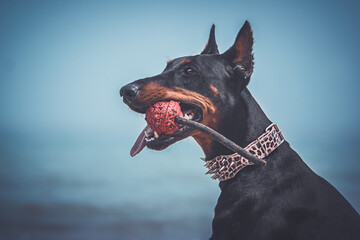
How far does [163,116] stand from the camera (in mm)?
1854

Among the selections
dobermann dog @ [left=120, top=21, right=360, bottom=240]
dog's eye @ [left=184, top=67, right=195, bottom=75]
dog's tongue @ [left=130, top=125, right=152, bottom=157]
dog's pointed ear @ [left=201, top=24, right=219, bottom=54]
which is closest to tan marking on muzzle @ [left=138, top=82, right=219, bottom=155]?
dobermann dog @ [left=120, top=21, right=360, bottom=240]

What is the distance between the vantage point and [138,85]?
75.1 inches

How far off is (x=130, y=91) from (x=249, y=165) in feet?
2.70

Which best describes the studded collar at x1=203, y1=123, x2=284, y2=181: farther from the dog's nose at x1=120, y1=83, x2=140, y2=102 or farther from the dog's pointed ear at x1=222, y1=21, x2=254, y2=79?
the dog's nose at x1=120, y1=83, x2=140, y2=102

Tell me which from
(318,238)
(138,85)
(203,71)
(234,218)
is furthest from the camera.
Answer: (203,71)

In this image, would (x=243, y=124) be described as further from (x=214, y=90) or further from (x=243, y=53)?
(x=243, y=53)

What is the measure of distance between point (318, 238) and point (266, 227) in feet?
0.85

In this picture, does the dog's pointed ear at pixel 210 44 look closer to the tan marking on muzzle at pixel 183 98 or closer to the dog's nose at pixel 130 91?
the tan marking on muzzle at pixel 183 98

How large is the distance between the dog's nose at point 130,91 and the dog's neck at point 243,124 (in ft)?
1.85

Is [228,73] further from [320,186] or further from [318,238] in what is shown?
[318,238]

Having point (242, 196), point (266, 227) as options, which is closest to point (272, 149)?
point (242, 196)

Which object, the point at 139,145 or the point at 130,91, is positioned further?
the point at 139,145

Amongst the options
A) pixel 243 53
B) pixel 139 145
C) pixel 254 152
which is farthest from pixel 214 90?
pixel 139 145

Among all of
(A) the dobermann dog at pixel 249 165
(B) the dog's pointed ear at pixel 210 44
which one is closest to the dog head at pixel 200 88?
(A) the dobermann dog at pixel 249 165
